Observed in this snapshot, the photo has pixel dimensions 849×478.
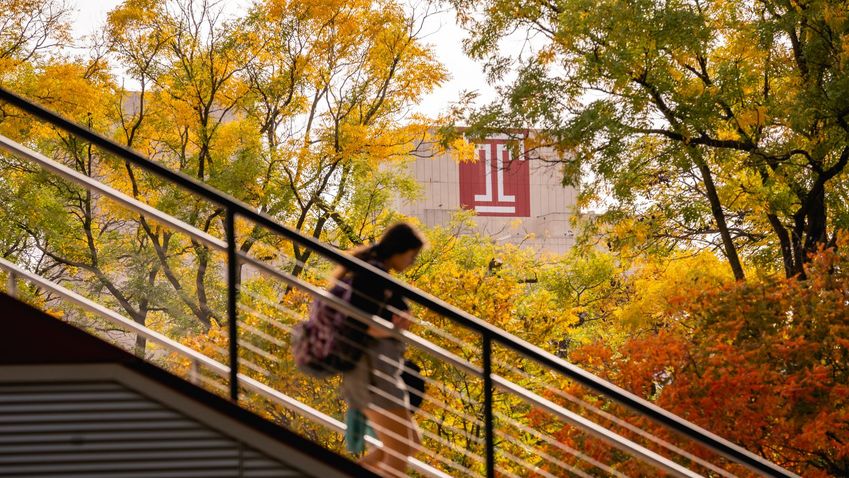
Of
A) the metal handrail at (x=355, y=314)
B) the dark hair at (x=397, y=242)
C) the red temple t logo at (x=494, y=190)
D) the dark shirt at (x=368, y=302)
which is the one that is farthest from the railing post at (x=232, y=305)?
the red temple t logo at (x=494, y=190)

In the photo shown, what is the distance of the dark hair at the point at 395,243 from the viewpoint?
4.19m

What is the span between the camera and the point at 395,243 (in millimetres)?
4191

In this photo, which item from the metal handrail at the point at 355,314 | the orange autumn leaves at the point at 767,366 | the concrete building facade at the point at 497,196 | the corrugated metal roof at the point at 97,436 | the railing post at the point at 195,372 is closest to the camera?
the corrugated metal roof at the point at 97,436

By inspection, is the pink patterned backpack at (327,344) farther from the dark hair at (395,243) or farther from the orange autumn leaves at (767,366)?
the orange autumn leaves at (767,366)

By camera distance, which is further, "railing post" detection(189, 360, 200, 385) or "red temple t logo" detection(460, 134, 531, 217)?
"red temple t logo" detection(460, 134, 531, 217)

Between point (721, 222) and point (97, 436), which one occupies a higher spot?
point (721, 222)

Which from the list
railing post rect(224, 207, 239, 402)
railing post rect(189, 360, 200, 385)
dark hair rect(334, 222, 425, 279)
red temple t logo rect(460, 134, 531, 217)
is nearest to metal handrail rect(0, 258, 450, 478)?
railing post rect(189, 360, 200, 385)

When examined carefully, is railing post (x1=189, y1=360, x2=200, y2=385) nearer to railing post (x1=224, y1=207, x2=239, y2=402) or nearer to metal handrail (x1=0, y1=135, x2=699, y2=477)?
metal handrail (x1=0, y1=135, x2=699, y2=477)

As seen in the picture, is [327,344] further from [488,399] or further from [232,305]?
[488,399]

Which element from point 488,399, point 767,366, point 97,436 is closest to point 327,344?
point 488,399

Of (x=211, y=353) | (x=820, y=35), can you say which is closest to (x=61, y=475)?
(x=820, y=35)

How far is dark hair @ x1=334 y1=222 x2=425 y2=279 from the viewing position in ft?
13.8

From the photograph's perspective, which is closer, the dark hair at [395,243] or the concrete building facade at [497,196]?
the dark hair at [395,243]

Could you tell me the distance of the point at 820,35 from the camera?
13977 mm
